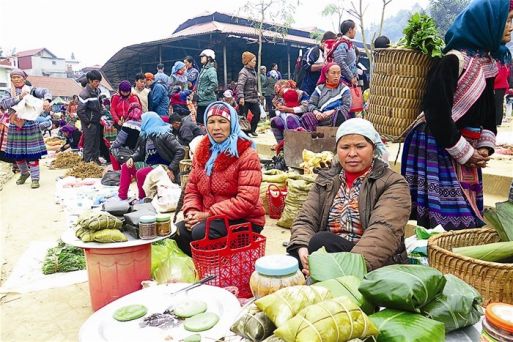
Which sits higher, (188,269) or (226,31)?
(226,31)

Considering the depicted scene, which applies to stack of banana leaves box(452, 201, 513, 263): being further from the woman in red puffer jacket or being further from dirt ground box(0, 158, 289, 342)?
the woman in red puffer jacket

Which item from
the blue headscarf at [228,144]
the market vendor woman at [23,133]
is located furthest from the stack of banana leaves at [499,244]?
the market vendor woman at [23,133]

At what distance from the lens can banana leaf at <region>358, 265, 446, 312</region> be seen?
4.07ft

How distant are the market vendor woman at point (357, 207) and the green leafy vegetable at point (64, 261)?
2.37 m

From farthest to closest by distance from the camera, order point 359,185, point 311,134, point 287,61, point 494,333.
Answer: point 287,61
point 311,134
point 359,185
point 494,333

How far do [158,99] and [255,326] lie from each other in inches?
308

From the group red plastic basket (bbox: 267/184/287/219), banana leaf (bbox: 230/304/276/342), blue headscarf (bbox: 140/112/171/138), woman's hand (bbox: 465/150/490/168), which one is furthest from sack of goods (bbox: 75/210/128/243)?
blue headscarf (bbox: 140/112/171/138)

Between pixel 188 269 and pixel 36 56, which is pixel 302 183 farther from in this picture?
pixel 36 56

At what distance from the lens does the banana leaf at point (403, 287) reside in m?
1.24

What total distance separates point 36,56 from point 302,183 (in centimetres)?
5911

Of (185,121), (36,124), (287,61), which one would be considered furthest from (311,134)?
(287,61)

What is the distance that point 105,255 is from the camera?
273 cm

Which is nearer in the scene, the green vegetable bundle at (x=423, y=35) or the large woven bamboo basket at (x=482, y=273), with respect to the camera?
the large woven bamboo basket at (x=482, y=273)

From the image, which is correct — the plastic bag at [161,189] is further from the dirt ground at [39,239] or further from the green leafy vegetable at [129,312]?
the green leafy vegetable at [129,312]
